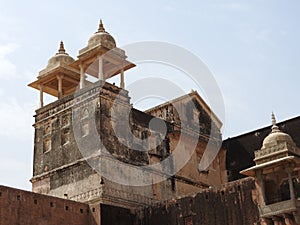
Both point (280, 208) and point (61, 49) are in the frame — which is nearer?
point (280, 208)

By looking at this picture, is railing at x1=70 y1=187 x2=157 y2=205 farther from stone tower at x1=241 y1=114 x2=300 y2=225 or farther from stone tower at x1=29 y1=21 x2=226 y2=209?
stone tower at x1=241 y1=114 x2=300 y2=225

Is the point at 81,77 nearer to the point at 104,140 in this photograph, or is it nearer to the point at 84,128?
the point at 84,128

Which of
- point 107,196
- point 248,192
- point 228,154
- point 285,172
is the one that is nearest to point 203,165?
point 228,154

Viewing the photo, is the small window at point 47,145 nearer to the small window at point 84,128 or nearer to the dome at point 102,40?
the small window at point 84,128

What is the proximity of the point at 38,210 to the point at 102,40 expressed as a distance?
8.63 meters

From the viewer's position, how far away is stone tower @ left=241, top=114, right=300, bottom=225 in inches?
727

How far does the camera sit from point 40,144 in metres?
27.6

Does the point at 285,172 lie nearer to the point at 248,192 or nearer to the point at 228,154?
the point at 248,192

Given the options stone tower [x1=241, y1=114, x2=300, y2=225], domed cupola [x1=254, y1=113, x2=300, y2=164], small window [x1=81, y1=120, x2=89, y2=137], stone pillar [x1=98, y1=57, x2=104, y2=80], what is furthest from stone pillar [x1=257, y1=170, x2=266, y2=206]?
stone pillar [x1=98, y1=57, x2=104, y2=80]

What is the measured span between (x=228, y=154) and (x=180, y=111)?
144 inches

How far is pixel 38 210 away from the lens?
21.8 metres

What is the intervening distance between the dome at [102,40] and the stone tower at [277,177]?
31.9 ft

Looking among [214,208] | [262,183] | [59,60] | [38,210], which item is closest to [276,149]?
[262,183]

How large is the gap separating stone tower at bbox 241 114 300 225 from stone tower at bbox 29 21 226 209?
7091mm
